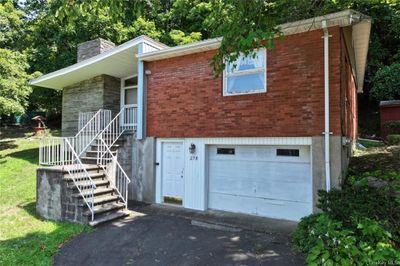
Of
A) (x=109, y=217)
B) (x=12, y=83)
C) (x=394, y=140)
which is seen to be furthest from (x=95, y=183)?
(x=394, y=140)

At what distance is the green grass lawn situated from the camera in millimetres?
6336

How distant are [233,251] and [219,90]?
180 inches

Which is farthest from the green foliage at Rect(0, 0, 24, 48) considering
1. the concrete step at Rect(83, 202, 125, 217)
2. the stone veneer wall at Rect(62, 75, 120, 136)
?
the concrete step at Rect(83, 202, 125, 217)

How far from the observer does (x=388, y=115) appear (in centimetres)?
1791

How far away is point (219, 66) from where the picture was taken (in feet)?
20.1

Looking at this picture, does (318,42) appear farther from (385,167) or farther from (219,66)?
(385,167)

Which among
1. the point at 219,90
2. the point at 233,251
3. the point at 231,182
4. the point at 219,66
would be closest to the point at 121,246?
the point at 233,251

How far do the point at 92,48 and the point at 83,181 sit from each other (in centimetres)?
704

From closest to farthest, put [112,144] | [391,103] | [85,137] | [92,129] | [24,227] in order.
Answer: [24,227] < [112,144] < [85,137] < [92,129] < [391,103]

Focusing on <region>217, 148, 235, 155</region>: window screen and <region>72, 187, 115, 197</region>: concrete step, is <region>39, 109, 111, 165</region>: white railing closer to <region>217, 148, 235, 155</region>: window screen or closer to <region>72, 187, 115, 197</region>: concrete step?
<region>72, 187, 115, 197</region>: concrete step

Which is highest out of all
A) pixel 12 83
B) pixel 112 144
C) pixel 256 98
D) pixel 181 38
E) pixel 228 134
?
pixel 181 38

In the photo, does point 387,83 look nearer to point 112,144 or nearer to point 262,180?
point 262,180

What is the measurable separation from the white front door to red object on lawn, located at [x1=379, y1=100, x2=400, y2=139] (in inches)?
504

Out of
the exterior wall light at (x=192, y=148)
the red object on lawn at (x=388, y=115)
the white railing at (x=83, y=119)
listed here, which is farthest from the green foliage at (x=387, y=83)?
the white railing at (x=83, y=119)
